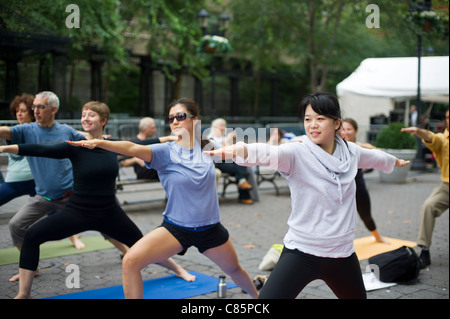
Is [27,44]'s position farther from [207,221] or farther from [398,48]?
[398,48]

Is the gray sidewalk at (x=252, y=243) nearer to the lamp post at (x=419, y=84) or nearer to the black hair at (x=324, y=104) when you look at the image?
the black hair at (x=324, y=104)

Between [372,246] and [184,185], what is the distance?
14.0ft

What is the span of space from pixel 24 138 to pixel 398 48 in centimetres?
1402

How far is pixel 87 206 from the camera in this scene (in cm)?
504

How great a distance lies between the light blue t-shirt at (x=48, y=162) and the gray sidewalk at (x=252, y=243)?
33 centimetres

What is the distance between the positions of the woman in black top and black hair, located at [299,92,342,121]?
2155mm

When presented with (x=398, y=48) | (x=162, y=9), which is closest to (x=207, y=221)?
(x=398, y=48)

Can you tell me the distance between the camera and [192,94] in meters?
31.6

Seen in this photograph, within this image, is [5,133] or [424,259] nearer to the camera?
[5,133]

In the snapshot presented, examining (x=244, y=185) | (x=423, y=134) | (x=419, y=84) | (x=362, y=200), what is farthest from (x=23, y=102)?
(x=419, y=84)

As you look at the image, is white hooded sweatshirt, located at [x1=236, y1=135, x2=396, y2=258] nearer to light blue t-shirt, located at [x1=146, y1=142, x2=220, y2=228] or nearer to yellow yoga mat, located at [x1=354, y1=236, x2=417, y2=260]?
light blue t-shirt, located at [x1=146, y1=142, x2=220, y2=228]

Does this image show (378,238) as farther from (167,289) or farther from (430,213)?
(167,289)

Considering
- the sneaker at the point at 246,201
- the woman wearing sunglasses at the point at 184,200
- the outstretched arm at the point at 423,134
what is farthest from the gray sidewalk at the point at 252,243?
the outstretched arm at the point at 423,134

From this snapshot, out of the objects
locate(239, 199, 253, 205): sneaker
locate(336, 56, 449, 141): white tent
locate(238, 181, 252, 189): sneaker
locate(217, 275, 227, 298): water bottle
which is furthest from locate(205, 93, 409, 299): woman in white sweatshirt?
locate(336, 56, 449, 141): white tent
